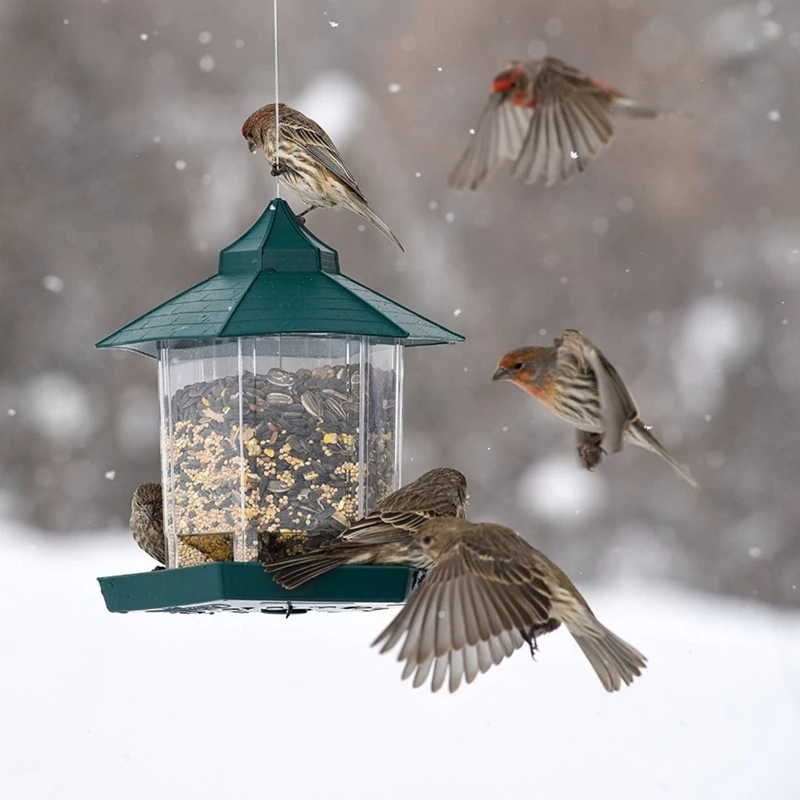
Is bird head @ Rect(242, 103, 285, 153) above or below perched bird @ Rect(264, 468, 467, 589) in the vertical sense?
above

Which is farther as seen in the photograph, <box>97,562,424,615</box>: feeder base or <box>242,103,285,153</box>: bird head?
<box>242,103,285,153</box>: bird head

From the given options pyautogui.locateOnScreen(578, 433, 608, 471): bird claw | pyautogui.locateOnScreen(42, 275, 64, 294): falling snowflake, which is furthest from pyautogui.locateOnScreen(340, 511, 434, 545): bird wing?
pyautogui.locateOnScreen(42, 275, 64, 294): falling snowflake

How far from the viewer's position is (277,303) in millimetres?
5371

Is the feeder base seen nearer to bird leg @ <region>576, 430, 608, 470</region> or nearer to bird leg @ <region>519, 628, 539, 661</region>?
bird leg @ <region>519, 628, 539, 661</region>

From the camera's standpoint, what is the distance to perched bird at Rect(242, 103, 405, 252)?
247 inches

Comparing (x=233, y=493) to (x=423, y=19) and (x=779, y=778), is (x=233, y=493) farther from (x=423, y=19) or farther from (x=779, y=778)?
(x=423, y=19)

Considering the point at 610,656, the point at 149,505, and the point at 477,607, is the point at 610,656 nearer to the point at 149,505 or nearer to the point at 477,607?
the point at 477,607

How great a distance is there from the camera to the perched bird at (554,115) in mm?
4281

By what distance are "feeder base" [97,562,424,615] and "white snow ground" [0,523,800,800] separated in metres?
4.80

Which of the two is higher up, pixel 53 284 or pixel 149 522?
pixel 53 284

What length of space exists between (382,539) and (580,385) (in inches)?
37.5

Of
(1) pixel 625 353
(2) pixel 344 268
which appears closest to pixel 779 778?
(1) pixel 625 353

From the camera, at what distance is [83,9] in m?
11.7

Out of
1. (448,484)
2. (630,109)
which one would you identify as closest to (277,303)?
(448,484)
